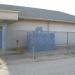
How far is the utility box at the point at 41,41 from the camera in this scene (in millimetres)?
19475

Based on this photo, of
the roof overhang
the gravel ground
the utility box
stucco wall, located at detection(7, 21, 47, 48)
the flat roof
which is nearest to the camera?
the gravel ground

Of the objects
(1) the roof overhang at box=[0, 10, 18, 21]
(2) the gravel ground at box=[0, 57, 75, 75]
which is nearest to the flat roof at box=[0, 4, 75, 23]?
(1) the roof overhang at box=[0, 10, 18, 21]

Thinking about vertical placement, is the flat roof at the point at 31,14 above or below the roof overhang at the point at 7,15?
above

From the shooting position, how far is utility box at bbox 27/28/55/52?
1948 cm

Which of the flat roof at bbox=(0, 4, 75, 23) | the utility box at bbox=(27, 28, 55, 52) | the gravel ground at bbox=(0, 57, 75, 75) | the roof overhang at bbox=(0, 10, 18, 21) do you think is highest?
the flat roof at bbox=(0, 4, 75, 23)

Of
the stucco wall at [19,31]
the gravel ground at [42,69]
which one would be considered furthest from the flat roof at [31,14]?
the gravel ground at [42,69]

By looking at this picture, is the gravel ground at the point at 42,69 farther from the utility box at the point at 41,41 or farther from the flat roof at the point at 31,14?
the flat roof at the point at 31,14

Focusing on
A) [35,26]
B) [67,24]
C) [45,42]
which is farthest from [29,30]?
[67,24]

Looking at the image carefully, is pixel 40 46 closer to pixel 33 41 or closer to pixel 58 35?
pixel 33 41

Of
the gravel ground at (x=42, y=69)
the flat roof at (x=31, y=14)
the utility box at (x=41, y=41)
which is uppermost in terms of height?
the flat roof at (x=31, y=14)

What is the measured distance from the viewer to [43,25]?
23.4m

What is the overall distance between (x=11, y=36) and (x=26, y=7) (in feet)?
25.6

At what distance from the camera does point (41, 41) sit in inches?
791

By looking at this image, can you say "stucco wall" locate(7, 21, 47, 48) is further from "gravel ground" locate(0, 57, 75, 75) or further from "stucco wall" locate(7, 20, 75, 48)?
"gravel ground" locate(0, 57, 75, 75)
